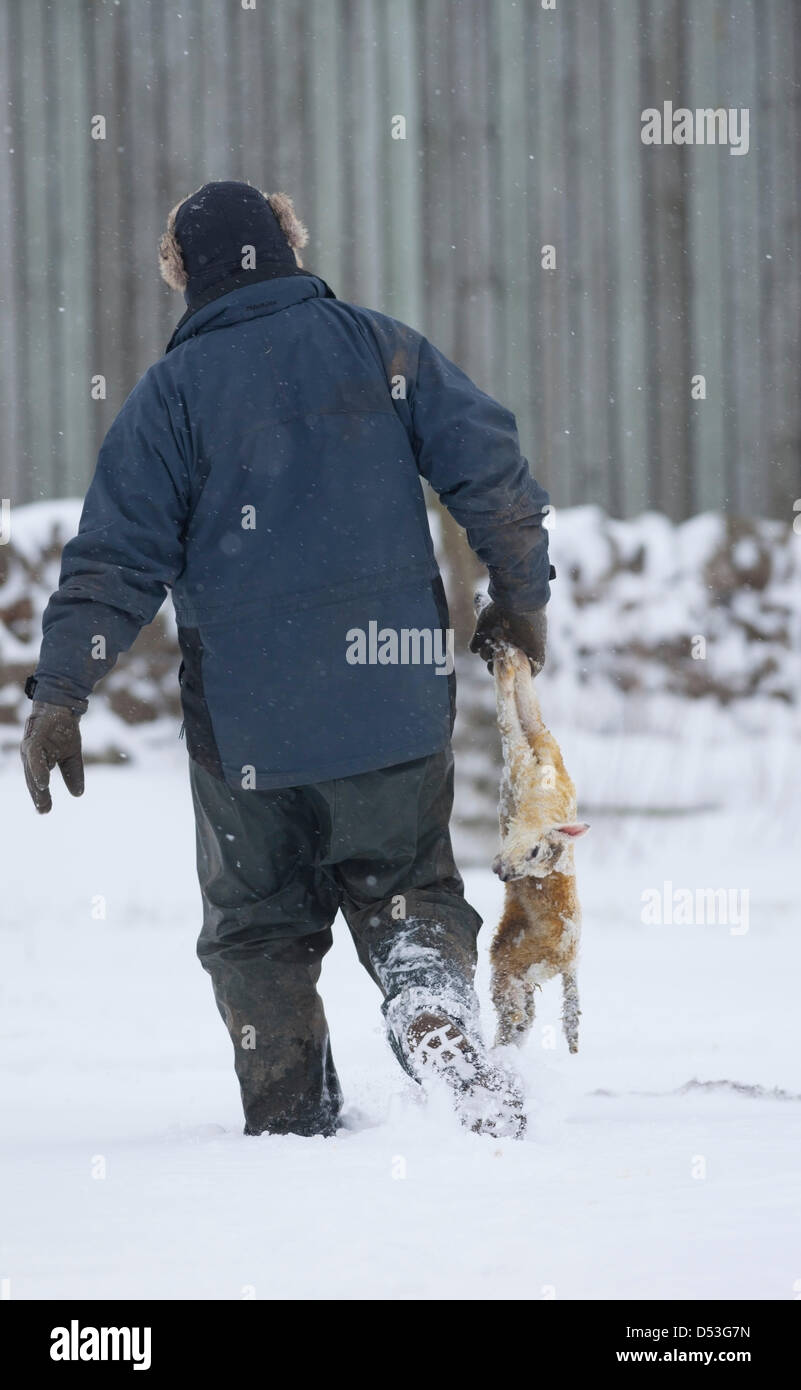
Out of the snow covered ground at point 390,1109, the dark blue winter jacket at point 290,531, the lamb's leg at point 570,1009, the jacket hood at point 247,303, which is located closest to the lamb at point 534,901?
the lamb's leg at point 570,1009

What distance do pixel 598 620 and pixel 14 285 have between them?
262cm

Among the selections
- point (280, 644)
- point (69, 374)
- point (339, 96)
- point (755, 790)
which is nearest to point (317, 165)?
point (339, 96)

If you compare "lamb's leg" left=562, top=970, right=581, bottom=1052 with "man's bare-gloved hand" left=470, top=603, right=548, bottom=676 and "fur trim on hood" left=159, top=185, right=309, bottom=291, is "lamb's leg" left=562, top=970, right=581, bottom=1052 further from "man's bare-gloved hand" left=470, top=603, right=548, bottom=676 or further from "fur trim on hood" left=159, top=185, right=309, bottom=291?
"fur trim on hood" left=159, top=185, right=309, bottom=291

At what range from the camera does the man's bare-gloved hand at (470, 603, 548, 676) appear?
95.0 inches

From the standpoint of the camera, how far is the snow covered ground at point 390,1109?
1496 millimetres

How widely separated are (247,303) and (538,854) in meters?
0.98

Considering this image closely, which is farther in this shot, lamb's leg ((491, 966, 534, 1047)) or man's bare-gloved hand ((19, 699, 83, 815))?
lamb's leg ((491, 966, 534, 1047))

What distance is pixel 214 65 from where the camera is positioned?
18.2 ft

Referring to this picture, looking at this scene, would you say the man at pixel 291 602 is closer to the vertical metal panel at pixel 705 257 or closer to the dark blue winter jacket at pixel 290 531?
the dark blue winter jacket at pixel 290 531

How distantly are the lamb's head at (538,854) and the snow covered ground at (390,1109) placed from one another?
0.32 metres

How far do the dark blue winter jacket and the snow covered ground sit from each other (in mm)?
585

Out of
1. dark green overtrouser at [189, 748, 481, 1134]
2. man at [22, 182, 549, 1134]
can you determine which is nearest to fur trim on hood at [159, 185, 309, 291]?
man at [22, 182, 549, 1134]

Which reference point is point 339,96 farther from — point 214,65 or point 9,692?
point 9,692

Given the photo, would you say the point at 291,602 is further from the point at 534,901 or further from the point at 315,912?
the point at 534,901
